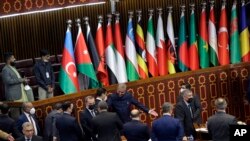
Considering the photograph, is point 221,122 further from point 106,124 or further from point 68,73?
point 68,73

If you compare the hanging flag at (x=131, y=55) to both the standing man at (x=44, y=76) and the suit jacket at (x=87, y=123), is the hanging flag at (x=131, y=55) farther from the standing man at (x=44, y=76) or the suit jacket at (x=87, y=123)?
the suit jacket at (x=87, y=123)

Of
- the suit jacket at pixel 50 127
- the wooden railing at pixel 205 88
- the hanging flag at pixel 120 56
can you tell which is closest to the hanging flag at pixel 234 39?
the wooden railing at pixel 205 88

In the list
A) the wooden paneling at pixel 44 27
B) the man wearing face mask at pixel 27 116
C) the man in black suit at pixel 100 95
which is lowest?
the man wearing face mask at pixel 27 116

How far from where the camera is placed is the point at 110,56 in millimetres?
20578

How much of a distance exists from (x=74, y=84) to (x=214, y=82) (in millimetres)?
3396

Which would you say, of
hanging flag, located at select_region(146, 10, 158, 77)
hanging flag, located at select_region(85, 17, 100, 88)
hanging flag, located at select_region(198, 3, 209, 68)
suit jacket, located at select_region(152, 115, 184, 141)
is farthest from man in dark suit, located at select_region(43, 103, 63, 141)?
hanging flag, located at select_region(198, 3, 209, 68)

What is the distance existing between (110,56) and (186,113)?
352cm

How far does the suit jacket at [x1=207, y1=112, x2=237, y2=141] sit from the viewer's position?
611 inches

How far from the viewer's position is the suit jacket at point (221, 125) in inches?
611

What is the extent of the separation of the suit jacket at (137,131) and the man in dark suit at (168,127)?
0.19 meters

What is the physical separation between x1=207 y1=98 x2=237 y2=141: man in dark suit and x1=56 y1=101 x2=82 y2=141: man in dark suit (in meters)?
2.60

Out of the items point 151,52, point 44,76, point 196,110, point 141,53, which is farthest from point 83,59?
point 196,110

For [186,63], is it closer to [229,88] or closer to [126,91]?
[229,88]

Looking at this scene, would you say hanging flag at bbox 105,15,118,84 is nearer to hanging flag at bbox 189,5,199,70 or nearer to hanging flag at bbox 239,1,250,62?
hanging flag at bbox 189,5,199,70
